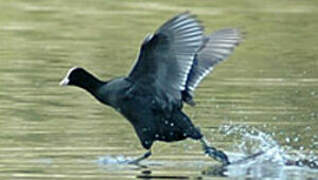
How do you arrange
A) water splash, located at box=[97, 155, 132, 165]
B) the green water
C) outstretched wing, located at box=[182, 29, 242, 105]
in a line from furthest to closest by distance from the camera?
outstretched wing, located at box=[182, 29, 242, 105] < the green water < water splash, located at box=[97, 155, 132, 165]

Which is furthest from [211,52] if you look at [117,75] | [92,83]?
[117,75]

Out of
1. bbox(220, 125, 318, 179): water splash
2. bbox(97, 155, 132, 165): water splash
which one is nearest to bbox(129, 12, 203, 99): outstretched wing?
bbox(97, 155, 132, 165): water splash

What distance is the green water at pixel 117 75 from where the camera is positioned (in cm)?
1150

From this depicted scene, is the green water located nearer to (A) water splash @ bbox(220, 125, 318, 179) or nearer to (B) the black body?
(A) water splash @ bbox(220, 125, 318, 179)

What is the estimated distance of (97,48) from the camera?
18875 mm

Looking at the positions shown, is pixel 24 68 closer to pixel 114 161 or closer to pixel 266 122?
pixel 266 122

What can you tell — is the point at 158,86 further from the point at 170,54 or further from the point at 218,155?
the point at 218,155

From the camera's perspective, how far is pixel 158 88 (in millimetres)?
11328

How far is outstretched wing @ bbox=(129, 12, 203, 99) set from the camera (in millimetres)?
10992

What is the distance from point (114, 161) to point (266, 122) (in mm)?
2162

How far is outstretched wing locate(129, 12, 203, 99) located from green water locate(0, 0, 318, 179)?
0.61m

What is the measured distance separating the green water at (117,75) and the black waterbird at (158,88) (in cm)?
22

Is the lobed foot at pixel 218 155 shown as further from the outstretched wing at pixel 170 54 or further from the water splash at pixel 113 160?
the water splash at pixel 113 160

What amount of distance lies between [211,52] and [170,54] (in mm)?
951
